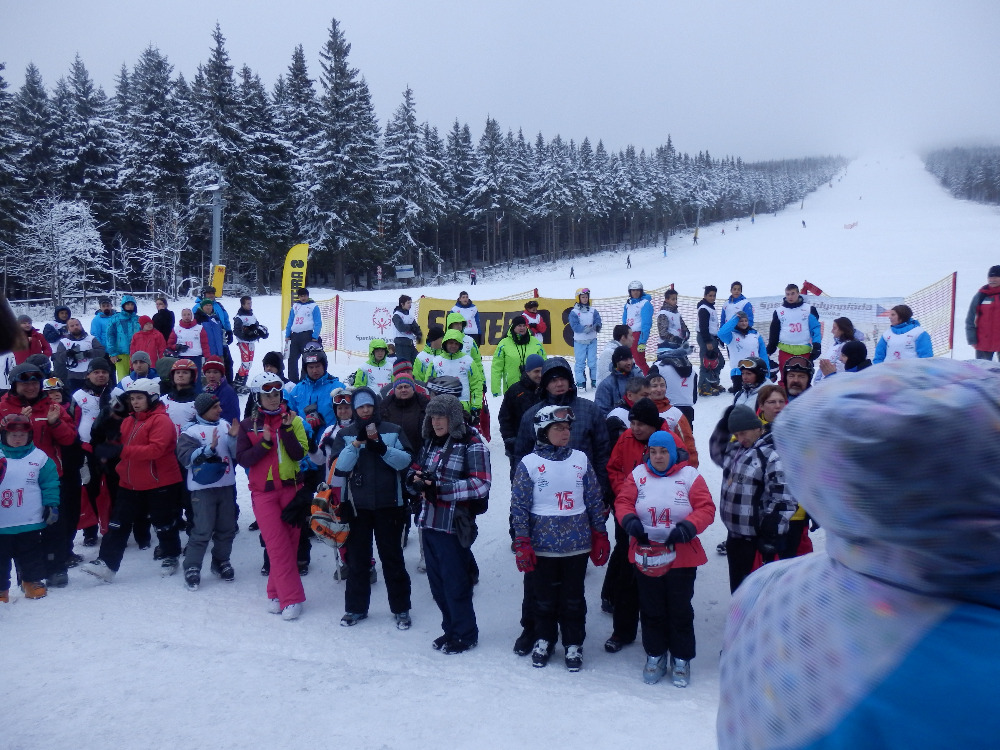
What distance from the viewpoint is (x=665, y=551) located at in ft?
15.4

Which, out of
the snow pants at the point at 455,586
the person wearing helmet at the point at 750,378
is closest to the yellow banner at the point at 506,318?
the person wearing helmet at the point at 750,378

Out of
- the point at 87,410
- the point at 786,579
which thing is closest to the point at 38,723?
the point at 87,410

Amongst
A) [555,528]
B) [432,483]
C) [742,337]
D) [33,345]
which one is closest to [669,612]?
[555,528]

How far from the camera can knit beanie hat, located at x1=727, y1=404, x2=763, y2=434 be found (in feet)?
16.4

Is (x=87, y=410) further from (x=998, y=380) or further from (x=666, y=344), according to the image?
(x=998, y=380)

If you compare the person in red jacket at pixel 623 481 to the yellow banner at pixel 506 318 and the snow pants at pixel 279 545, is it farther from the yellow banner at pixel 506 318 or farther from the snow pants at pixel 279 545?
the yellow banner at pixel 506 318

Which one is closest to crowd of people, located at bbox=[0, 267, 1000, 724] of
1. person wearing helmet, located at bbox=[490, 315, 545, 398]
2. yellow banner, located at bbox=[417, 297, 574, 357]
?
person wearing helmet, located at bbox=[490, 315, 545, 398]

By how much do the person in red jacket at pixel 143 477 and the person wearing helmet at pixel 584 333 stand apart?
23.8 feet

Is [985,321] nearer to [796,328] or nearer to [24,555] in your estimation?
[796,328]

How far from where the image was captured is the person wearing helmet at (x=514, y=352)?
365 inches

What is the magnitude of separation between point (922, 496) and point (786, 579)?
32 centimetres

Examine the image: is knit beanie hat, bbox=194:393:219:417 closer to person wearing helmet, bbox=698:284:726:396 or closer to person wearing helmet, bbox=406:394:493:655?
person wearing helmet, bbox=406:394:493:655

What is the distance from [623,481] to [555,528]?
0.80m

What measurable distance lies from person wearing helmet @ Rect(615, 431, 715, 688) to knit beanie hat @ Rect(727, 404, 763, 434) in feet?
1.68
